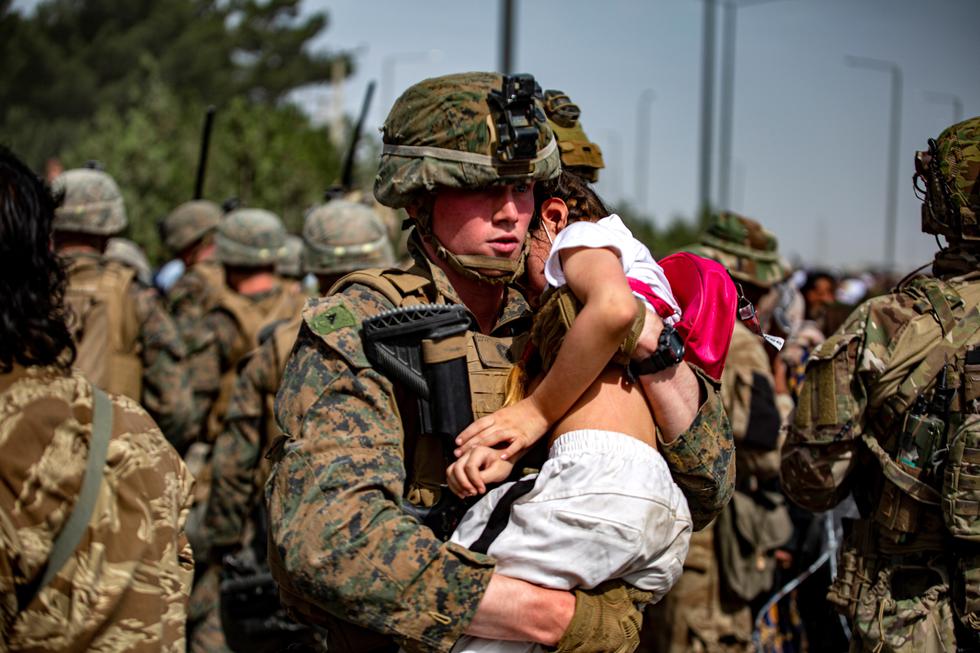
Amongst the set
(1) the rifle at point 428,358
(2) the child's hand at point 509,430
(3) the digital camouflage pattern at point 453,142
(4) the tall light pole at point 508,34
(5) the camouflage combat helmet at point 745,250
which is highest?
(4) the tall light pole at point 508,34

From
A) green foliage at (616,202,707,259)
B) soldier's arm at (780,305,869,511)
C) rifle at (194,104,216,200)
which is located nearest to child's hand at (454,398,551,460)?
soldier's arm at (780,305,869,511)

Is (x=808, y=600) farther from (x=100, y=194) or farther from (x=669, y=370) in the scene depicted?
(x=100, y=194)

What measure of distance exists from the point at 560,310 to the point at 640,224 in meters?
29.3

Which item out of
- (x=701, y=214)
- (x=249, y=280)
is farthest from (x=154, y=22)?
(x=249, y=280)

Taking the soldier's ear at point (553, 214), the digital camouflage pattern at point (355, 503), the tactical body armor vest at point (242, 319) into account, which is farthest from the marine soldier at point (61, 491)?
the tactical body armor vest at point (242, 319)

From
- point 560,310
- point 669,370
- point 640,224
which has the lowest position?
point 640,224

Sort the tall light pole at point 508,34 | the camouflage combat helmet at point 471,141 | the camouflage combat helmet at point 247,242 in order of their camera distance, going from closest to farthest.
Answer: the camouflage combat helmet at point 471,141
the camouflage combat helmet at point 247,242
the tall light pole at point 508,34

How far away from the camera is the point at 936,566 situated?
11.1 ft

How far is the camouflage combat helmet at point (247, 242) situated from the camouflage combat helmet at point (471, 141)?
4.62 m

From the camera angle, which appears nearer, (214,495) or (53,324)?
(53,324)

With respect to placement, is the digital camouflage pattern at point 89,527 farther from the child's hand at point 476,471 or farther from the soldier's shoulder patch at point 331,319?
the child's hand at point 476,471

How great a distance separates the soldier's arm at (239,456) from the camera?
5387 millimetres

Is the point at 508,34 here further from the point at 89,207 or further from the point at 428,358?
the point at 428,358

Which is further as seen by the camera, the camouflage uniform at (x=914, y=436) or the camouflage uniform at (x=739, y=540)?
the camouflage uniform at (x=739, y=540)
